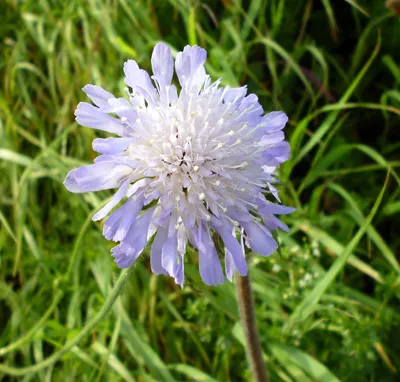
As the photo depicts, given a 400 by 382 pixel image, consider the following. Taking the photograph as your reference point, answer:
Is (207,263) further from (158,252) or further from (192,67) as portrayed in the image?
(192,67)

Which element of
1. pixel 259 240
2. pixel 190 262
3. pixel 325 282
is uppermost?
pixel 259 240

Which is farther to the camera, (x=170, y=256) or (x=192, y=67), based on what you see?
(x=192, y=67)

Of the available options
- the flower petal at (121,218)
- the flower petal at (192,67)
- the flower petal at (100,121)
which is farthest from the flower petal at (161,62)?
the flower petal at (121,218)

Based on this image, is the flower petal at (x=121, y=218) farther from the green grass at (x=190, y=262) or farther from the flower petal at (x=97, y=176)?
the green grass at (x=190, y=262)

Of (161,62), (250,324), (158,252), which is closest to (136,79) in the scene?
(161,62)

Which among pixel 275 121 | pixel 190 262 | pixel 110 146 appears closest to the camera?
pixel 110 146

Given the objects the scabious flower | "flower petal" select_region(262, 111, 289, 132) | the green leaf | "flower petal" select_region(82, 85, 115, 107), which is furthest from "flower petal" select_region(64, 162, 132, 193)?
the green leaf

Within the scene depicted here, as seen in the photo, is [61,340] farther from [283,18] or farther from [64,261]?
[283,18]
